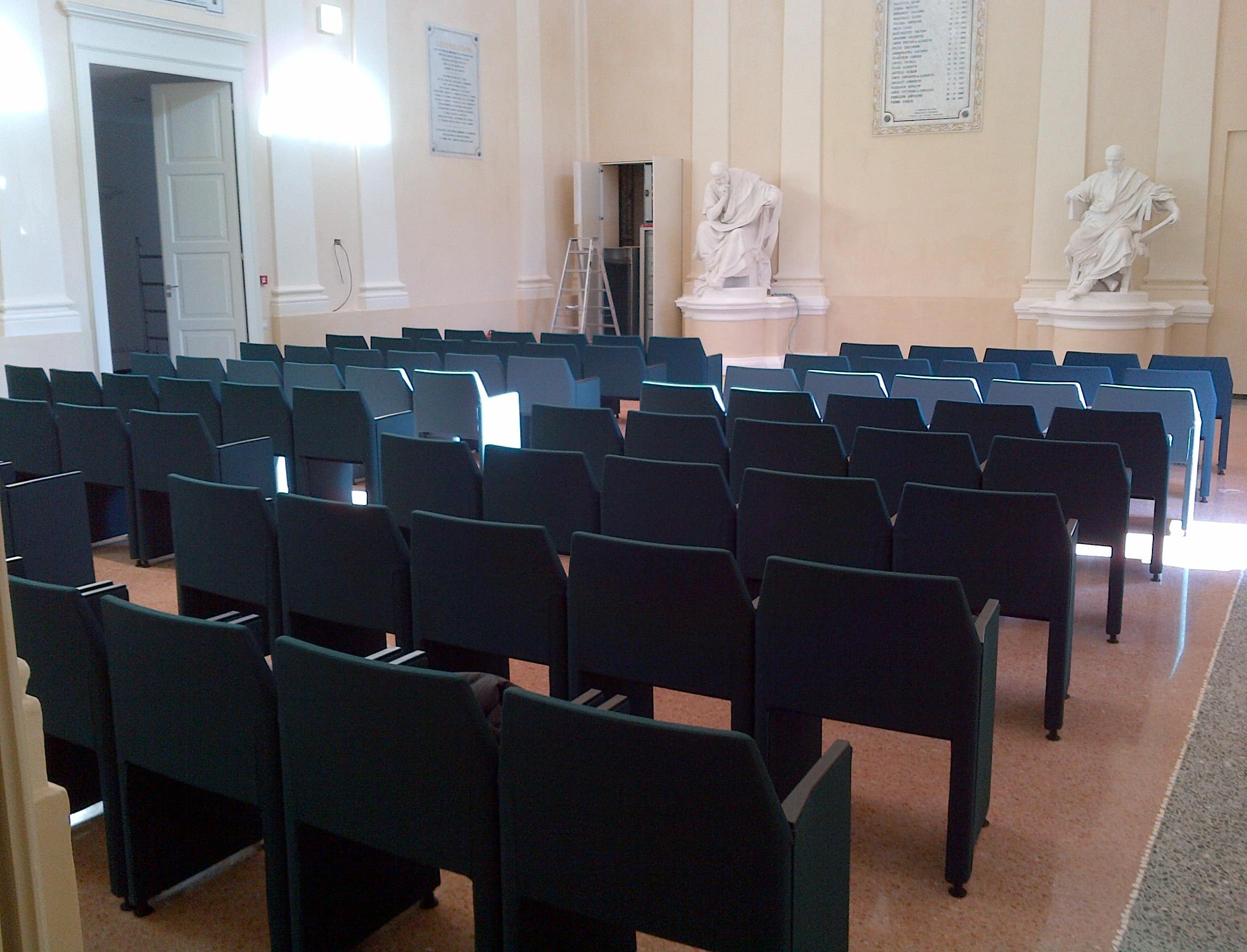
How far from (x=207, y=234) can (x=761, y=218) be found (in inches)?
201

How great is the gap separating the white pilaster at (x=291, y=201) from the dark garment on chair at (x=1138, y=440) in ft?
22.1

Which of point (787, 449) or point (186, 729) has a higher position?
point (787, 449)

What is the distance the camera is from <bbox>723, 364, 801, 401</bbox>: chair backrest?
5.98m

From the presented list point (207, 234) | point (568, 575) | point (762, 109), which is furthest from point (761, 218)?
point (568, 575)

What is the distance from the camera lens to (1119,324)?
9.17 metres

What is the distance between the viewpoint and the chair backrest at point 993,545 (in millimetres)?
2965

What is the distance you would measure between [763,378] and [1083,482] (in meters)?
2.50

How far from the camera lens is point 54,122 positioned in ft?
24.8

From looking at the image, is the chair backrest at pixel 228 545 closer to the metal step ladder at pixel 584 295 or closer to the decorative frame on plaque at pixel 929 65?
the metal step ladder at pixel 584 295

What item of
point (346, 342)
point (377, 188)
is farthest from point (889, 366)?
point (377, 188)

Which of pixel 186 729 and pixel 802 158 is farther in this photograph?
pixel 802 158

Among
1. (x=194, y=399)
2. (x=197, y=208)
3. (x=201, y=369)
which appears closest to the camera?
(x=194, y=399)

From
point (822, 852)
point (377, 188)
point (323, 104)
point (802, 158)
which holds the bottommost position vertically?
point (822, 852)

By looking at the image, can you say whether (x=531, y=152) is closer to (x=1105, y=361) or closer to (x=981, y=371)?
(x=981, y=371)
